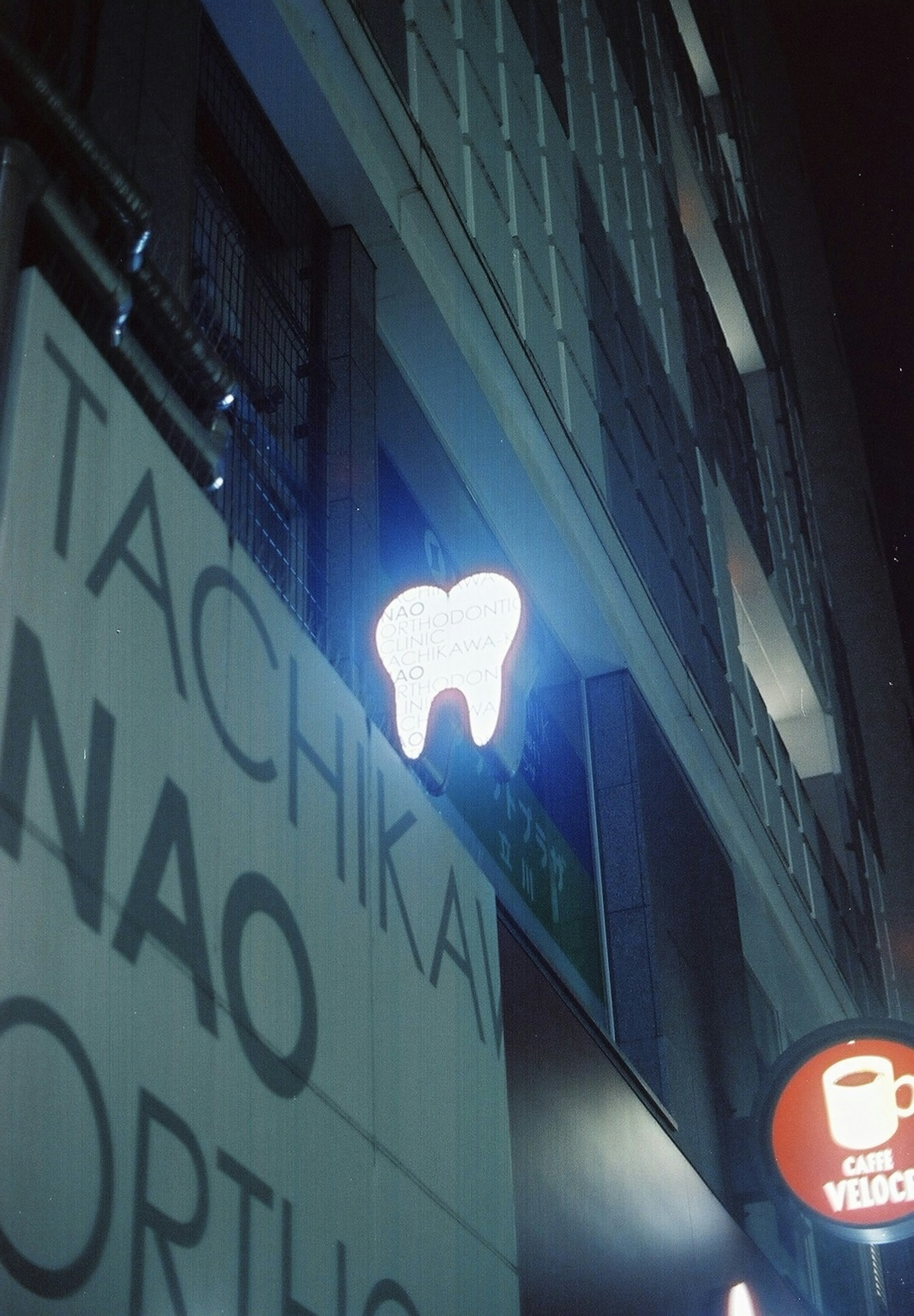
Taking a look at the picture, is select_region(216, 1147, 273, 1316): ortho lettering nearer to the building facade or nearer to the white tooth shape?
the building facade

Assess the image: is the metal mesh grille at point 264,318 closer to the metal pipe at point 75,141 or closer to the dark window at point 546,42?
the metal pipe at point 75,141

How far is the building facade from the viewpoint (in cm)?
409

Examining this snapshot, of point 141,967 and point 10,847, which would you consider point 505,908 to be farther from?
point 10,847

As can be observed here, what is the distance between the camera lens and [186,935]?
4426 mm

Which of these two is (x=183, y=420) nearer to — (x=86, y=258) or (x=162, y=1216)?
(x=86, y=258)

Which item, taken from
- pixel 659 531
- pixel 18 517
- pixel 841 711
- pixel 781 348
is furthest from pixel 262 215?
pixel 781 348

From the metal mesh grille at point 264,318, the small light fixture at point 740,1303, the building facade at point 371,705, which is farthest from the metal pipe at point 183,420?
the small light fixture at point 740,1303

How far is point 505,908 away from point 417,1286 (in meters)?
2.32

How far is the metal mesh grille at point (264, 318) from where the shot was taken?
753 cm

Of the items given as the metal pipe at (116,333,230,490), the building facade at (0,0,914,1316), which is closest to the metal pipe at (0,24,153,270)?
the building facade at (0,0,914,1316)

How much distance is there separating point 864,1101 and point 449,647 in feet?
18.9

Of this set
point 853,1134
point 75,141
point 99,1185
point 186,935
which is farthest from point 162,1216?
point 853,1134

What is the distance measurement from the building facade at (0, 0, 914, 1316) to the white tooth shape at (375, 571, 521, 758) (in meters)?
0.02

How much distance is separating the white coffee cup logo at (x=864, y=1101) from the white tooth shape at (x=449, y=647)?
5.51 meters
